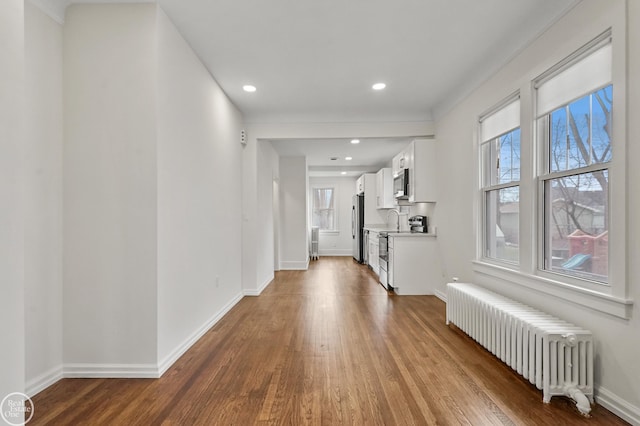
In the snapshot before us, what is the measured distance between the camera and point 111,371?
2389mm

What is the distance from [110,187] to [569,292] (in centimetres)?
333

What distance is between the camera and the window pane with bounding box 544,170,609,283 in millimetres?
2131

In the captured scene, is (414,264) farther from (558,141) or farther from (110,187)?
(110,187)

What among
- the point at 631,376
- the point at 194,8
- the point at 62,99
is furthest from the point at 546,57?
the point at 62,99

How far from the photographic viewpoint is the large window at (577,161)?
2.10 metres

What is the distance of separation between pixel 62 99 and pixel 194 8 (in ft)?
3.87

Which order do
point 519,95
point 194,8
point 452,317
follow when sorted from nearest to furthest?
1. point 194,8
2. point 519,95
3. point 452,317

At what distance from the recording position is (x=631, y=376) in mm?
1855

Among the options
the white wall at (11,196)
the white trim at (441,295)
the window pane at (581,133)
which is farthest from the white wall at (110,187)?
the white trim at (441,295)

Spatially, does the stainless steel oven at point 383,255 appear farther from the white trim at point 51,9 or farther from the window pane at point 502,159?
the white trim at point 51,9

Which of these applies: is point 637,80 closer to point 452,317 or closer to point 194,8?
point 452,317

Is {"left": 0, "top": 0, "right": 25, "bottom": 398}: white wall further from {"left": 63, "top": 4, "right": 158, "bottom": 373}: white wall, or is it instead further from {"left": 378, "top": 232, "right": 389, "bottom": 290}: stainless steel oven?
{"left": 378, "top": 232, "right": 389, "bottom": 290}: stainless steel oven

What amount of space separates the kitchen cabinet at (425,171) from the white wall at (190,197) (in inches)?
108

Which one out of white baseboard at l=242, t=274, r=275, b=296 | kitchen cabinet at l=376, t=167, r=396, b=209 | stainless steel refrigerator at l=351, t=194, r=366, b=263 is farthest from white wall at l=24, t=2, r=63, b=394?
stainless steel refrigerator at l=351, t=194, r=366, b=263
